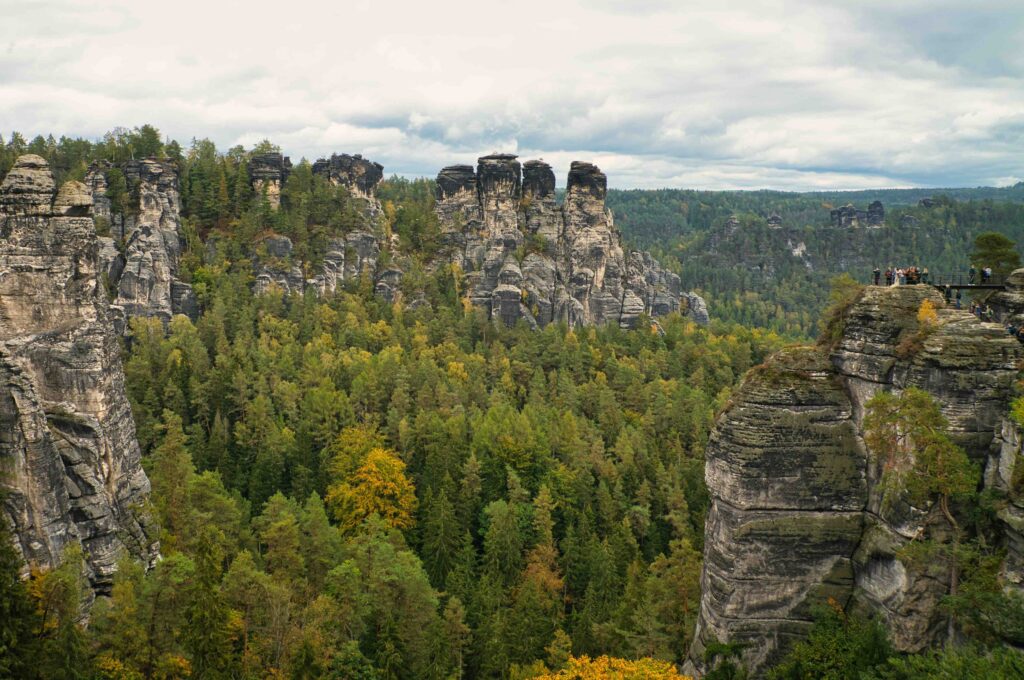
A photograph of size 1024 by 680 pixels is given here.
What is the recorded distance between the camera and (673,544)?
37.4 meters

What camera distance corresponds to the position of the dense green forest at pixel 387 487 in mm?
24953

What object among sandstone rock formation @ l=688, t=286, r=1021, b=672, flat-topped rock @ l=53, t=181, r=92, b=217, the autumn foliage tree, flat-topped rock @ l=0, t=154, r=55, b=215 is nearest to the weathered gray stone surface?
the autumn foliage tree

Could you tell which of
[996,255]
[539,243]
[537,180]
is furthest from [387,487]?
[537,180]

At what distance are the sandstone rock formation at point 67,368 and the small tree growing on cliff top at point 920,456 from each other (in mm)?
28078

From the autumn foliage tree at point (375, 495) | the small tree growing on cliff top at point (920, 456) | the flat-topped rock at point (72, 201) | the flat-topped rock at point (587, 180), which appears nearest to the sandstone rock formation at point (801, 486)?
the small tree growing on cliff top at point (920, 456)

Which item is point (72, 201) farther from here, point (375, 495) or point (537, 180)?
point (537, 180)

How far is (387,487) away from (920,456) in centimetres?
3162

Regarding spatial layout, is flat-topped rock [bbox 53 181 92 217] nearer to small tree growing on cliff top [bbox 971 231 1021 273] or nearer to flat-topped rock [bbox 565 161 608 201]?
small tree growing on cliff top [bbox 971 231 1021 273]

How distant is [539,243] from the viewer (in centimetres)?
9244

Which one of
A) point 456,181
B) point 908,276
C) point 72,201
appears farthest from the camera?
point 456,181

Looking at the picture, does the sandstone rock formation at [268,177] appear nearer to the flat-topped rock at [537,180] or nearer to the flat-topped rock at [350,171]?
the flat-topped rock at [350,171]

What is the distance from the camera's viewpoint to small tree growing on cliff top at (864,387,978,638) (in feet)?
66.7

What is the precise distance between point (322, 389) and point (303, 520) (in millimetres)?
18539

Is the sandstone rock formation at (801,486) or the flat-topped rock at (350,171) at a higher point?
the flat-topped rock at (350,171)
